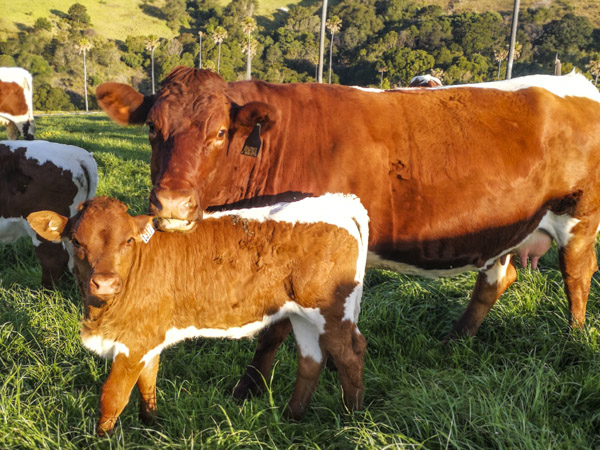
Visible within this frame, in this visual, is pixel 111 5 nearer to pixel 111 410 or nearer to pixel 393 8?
pixel 393 8

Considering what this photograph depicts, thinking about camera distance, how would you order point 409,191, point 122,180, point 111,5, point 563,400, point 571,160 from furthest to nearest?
point 111,5 → point 122,180 → point 571,160 → point 409,191 → point 563,400

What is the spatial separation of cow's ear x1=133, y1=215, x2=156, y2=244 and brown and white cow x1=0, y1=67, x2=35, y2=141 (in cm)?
1215

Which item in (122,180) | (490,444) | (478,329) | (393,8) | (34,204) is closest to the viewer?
(490,444)

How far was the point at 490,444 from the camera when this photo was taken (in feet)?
8.59

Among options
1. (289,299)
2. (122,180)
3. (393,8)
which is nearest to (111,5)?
(393,8)

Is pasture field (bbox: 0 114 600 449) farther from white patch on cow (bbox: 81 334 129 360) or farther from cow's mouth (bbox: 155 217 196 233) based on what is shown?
cow's mouth (bbox: 155 217 196 233)

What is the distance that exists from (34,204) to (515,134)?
14.7ft

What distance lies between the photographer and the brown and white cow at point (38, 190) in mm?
5035

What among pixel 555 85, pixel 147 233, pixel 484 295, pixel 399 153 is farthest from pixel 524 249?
pixel 147 233

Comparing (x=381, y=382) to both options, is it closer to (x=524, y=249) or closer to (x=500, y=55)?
(x=524, y=249)

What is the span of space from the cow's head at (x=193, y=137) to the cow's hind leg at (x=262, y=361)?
1.01 metres

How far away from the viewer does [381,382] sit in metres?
3.38

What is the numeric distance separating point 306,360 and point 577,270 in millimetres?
2357

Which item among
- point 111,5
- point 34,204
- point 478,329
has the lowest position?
point 478,329
